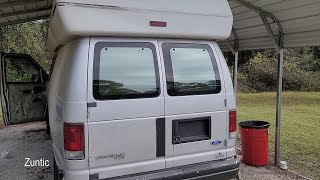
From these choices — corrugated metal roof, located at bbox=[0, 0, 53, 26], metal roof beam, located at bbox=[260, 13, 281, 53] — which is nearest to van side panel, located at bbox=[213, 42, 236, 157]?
metal roof beam, located at bbox=[260, 13, 281, 53]

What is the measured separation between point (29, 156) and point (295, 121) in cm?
820

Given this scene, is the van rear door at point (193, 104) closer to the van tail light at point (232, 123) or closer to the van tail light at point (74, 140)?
the van tail light at point (232, 123)

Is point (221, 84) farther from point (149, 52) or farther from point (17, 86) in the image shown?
point (17, 86)

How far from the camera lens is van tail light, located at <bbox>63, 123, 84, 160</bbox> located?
→ 120 inches

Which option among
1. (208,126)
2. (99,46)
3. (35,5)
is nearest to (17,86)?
(35,5)

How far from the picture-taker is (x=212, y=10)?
3676 mm

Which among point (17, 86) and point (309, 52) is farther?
point (309, 52)

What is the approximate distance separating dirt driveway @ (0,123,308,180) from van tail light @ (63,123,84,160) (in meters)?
2.46

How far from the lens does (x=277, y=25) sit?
544cm

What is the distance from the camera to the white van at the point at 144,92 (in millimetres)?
3088

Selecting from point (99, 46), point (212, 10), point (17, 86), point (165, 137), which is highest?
point (212, 10)

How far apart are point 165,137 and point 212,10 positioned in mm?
1524

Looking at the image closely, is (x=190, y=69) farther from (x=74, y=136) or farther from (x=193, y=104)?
(x=74, y=136)

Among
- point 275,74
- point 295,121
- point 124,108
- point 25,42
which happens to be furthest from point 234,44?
point 275,74
